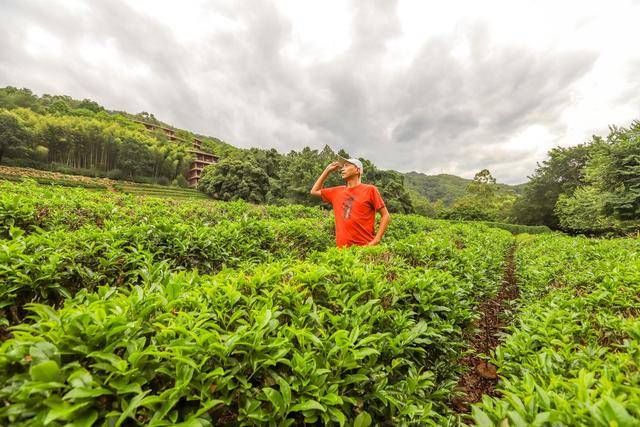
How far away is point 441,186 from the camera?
15175 centimetres

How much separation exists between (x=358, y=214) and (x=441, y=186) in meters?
162

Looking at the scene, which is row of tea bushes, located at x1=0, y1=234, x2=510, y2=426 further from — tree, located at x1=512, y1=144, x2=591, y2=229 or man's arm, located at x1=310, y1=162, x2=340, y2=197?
tree, located at x1=512, y1=144, x2=591, y2=229

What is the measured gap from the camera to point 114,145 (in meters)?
57.3

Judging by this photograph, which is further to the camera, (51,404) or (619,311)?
(619,311)

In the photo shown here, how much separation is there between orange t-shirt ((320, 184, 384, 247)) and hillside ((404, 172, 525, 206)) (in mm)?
129727

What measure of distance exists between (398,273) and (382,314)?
2.40 ft

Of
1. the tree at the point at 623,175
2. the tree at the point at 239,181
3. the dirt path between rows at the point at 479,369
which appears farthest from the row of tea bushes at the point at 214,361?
the tree at the point at 239,181

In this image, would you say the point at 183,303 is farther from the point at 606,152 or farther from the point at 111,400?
the point at 606,152

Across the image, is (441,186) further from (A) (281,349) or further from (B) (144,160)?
(A) (281,349)

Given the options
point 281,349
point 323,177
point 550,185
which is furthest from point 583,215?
point 281,349

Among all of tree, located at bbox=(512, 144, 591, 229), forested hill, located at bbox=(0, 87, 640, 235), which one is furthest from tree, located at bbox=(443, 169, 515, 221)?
tree, located at bbox=(512, 144, 591, 229)

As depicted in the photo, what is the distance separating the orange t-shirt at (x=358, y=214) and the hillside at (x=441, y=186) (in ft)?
426

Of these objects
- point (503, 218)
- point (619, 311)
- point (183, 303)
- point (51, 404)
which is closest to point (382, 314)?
point (183, 303)

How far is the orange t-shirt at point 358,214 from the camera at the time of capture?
4346 millimetres
